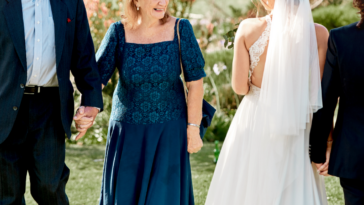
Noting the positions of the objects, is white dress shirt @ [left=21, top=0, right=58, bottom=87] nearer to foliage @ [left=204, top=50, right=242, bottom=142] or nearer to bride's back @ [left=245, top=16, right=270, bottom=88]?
bride's back @ [left=245, top=16, right=270, bottom=88]

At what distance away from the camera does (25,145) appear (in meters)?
2.48

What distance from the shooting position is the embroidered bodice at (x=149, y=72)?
8.79 feet

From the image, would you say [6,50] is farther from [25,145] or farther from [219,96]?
[219,96]

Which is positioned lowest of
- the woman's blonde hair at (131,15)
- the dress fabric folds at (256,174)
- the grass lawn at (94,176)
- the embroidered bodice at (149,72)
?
the grass lawn at (94,176)

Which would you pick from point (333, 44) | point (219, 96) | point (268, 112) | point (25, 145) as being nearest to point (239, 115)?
point (268, 112)

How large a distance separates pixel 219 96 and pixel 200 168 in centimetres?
259

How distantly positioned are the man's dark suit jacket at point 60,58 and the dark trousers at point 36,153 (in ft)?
0.27

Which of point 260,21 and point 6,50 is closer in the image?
point 6,50

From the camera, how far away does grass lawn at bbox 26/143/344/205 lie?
4.20 metres

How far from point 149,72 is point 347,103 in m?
1.18

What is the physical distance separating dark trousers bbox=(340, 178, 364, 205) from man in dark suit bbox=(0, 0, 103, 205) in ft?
4.99

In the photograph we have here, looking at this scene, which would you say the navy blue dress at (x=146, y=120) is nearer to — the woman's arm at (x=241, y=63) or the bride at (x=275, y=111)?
the woman's arm at (x=241, y=63)

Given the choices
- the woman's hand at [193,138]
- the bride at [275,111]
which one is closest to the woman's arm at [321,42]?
the bride at [275,111]

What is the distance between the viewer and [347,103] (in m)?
2.23
